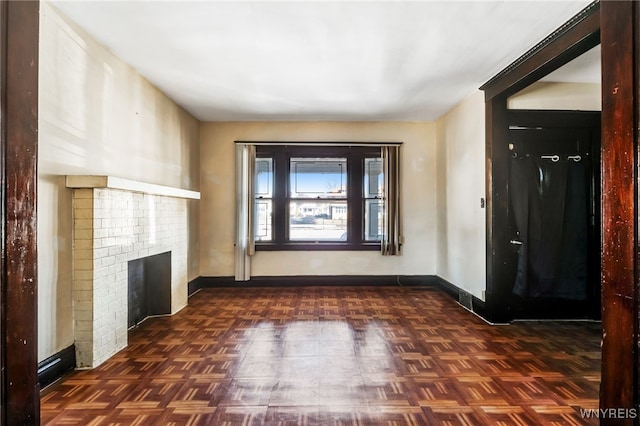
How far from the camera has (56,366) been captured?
251cm

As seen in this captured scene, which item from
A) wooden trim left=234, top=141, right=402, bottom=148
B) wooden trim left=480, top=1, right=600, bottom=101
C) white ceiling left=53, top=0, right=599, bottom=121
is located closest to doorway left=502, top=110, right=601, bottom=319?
wooden trim left=480, top=1, right=600, bottom=101

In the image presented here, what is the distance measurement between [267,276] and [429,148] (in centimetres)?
338

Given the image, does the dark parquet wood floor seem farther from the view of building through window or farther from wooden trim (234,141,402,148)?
wooden trim (234,141,402,148)

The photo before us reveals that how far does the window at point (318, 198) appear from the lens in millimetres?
5656

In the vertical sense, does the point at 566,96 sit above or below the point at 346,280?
above

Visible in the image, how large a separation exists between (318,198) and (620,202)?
4.35 metres

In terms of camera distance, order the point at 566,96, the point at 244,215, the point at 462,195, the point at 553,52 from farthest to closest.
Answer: the point at 244,215, the point at 462,195, the point at 566,96, the point at 553,52

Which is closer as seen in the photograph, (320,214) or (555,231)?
(555,231)

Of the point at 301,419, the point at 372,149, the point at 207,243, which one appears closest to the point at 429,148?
the point at 372,149

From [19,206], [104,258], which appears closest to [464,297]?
[104,258]

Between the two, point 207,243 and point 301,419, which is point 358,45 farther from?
point 207,243

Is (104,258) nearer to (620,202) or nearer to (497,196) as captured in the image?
(620,202)

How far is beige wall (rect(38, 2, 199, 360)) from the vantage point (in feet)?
7.88

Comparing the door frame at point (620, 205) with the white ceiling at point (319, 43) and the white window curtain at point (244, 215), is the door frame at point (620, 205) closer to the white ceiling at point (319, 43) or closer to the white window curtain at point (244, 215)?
the white ceiling at point (319, 43)
